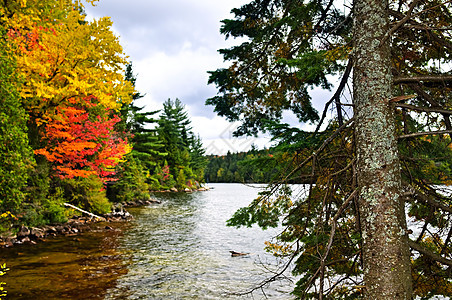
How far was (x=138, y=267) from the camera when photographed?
848cm

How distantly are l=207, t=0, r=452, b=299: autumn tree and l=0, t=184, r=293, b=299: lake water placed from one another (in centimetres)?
176

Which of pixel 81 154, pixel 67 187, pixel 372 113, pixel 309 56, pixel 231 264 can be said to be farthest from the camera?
pixel 67 187

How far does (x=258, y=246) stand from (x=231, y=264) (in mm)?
2773

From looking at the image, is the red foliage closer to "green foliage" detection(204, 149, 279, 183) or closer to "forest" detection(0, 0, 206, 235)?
"forest" detection(0, 0, 206, 235)

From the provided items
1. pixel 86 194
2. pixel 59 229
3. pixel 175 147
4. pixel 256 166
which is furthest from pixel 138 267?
pixel 175 147

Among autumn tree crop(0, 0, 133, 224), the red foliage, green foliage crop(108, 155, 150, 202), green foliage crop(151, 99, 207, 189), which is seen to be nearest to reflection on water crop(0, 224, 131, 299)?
autumn tree crop(0, 0, 133, 224)

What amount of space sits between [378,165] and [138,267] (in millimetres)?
8012

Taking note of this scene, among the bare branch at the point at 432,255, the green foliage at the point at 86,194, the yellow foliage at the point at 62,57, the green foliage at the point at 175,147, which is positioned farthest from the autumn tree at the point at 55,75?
the green foliage at the point at 175,147

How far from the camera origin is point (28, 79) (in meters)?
9.71

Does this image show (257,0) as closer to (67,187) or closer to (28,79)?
(28,79)

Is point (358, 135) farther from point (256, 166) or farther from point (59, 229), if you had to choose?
point (59, 229)

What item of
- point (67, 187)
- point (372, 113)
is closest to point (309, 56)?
point (372, 113)

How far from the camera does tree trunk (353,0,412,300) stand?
83.1 inches

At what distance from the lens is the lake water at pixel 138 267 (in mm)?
6676
